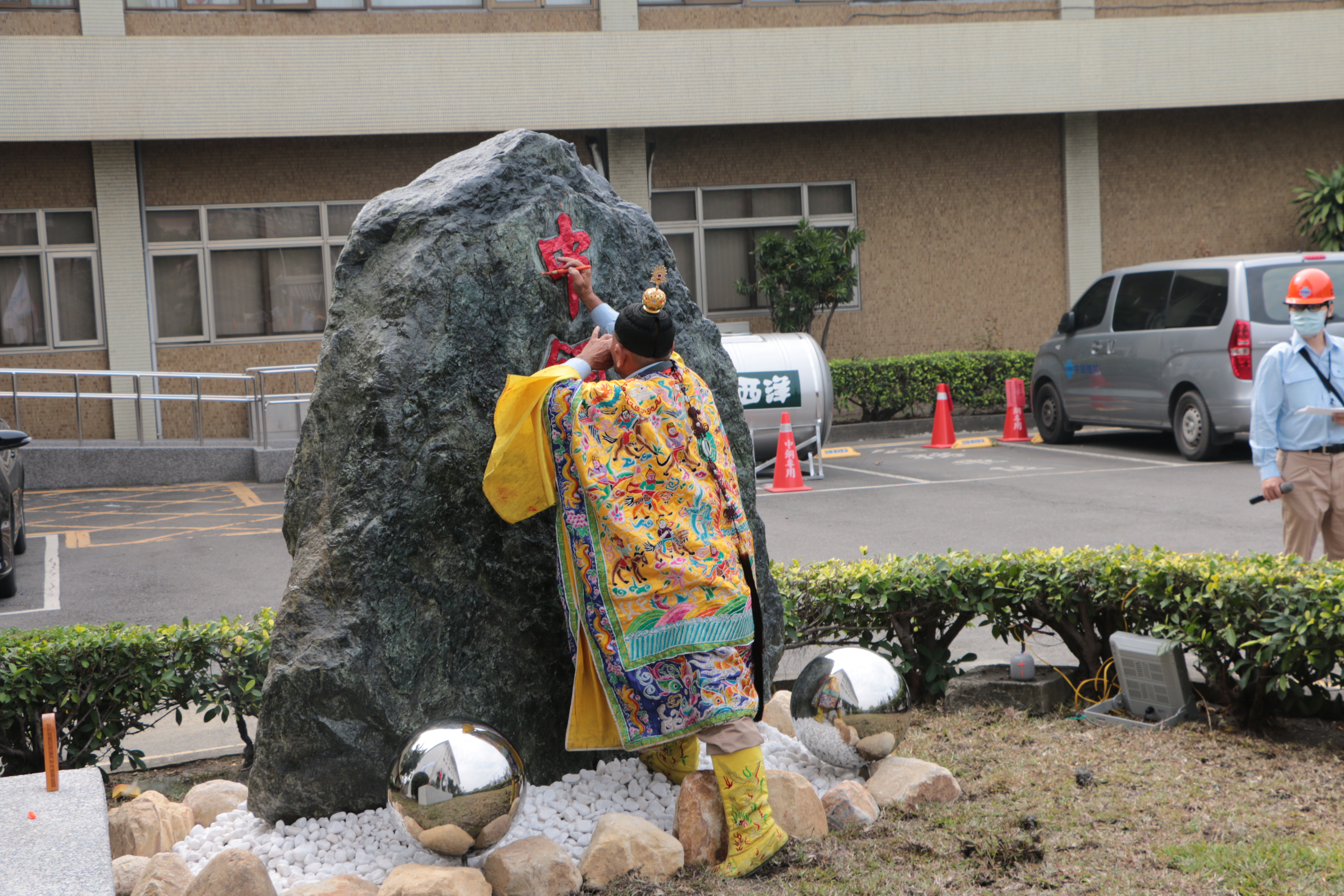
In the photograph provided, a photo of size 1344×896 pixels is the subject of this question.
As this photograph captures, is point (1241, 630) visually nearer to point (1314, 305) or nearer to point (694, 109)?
point (1314, 305)

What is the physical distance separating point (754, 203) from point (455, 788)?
15819 mm

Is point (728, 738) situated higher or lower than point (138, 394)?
lower

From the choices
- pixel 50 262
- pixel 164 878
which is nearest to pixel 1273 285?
pixel 164 878

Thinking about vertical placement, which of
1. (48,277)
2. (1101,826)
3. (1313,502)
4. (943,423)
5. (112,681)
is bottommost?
(1101,826)

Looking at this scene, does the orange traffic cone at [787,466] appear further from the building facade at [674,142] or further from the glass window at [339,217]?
the glass window at [339,217]

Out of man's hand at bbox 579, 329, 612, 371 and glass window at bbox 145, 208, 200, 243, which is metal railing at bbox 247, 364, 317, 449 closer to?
glass window at bbox 145, 208, 200, 243

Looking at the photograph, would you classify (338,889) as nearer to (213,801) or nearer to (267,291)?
(213,801)

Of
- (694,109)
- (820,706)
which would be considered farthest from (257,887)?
(694,109)

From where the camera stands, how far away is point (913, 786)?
4.00 m

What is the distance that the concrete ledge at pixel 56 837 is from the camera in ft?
8.60

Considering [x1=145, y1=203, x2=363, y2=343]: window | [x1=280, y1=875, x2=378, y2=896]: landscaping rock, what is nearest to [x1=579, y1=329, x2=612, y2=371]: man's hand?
[x1=280, y1=875, x2=378, y2=896]: landscaping rock

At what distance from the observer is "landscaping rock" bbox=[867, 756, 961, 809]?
3984 mm

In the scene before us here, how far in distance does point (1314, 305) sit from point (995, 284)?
44.8 ft

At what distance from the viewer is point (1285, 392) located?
18.6ft
